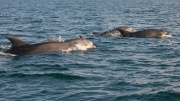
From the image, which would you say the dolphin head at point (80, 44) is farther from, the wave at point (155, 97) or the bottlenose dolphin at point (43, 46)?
the wave at point (155, 97)

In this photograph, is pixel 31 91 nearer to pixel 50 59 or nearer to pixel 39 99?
pixel 39 99

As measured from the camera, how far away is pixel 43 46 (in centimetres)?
2230

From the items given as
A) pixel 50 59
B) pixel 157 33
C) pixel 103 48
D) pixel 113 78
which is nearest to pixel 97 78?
pixel 113 78

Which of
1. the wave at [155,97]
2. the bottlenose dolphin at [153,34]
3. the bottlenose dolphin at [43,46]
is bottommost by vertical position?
the wave at [155,97]

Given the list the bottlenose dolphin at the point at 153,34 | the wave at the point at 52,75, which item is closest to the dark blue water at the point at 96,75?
the wave at the point at 52,75

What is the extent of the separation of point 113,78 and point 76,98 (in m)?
3.13

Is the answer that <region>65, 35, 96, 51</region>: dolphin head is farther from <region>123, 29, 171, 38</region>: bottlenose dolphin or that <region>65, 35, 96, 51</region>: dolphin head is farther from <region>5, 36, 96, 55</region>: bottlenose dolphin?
<region>123, 29, 171, 38</region>: bottlenose dolphin

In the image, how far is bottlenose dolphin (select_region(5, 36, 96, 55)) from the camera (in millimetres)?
21464

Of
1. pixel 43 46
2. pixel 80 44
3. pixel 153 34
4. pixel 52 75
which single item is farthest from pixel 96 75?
pixel 153 34

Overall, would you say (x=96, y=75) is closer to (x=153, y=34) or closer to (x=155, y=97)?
(x=155, y=97)

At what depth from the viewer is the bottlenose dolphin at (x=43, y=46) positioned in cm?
2146

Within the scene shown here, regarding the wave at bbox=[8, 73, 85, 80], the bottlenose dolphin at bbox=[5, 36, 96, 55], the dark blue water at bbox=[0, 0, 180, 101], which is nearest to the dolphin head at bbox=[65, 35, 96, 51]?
the bottlenose dolphin at bbox=[5, 36, 96, 55]

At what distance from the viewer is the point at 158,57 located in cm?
2116

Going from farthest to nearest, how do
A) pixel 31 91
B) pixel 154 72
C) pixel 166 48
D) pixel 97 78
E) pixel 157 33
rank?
1. pixel 157 33
2. pixel 166 48
3. pixel 154 72
4. pixel 97 78
5. pixel 31 91
